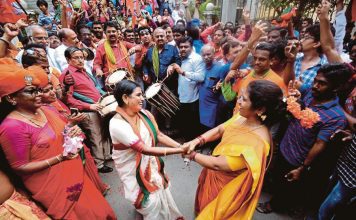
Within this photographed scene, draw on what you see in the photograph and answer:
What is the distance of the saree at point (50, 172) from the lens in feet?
5.90

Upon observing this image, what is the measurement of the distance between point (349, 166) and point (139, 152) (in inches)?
77.0

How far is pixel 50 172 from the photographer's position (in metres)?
2.00

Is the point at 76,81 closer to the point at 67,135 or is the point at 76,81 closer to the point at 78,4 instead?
the point at 67,135

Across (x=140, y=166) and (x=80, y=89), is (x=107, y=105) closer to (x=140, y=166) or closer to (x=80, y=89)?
(x=80, y=89)

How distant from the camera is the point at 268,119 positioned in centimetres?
195

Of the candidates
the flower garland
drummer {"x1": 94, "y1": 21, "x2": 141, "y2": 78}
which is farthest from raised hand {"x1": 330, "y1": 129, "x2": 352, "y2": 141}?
drummer {"x1": 94, "y1": 21, "x2": 141, "y2": 78}

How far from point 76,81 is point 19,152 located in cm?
162

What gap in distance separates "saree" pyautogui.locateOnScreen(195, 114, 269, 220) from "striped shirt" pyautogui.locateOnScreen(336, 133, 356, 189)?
0.95 meters

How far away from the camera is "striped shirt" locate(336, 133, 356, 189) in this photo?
2.15 metres

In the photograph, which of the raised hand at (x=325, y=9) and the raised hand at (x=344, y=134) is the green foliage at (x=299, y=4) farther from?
the raised hand at (x=344, y=134)

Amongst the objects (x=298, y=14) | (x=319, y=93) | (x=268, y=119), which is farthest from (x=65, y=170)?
(x=298, y=14)

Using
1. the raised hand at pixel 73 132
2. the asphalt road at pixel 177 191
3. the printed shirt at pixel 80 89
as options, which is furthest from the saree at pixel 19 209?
the printed shirt at pixel 80 89

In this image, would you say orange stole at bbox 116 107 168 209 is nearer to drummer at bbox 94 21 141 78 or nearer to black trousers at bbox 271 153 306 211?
black trousers at bbox 271 153 306 211

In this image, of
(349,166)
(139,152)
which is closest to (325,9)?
(349,166)
